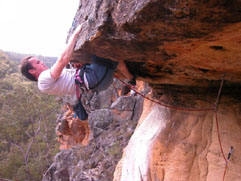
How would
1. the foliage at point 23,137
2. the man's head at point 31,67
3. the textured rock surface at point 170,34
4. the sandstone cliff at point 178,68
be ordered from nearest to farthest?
the textured rock surface at point 170,34
the sandstone cliff at point 178,68
the man's head at point 31,67
the foliage at point 23,137

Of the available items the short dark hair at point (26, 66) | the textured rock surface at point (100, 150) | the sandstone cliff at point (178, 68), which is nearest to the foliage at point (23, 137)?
the textured rock surface at point (100, 150)

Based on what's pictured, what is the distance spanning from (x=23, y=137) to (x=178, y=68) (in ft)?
47.4

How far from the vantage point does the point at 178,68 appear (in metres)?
2.57

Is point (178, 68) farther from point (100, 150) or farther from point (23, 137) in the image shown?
point (23, 137)

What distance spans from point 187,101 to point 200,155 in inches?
33.2

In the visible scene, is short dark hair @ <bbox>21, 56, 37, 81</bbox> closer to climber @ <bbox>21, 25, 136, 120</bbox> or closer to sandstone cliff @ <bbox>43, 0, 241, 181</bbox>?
climber @ <bbox>21, 25, 136, 120</bbox>

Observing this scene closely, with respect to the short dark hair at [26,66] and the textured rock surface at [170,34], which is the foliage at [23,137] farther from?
the textured rock surface at [170,34]

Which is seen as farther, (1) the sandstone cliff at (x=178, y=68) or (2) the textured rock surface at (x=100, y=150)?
(2) the textured rock surface at (x=100, y=150)

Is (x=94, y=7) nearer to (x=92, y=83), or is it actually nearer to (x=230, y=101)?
(x=92, y=83)

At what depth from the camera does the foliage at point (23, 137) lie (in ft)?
42.9

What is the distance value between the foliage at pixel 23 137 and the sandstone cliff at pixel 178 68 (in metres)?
11.1

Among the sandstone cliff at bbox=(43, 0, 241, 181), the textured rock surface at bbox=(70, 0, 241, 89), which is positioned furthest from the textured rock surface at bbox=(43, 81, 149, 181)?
the textured rock surface at bbox=(70, 0, 241, 89)

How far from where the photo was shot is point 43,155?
14531mm

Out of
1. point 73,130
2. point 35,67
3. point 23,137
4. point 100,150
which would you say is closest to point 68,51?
point 35,67
